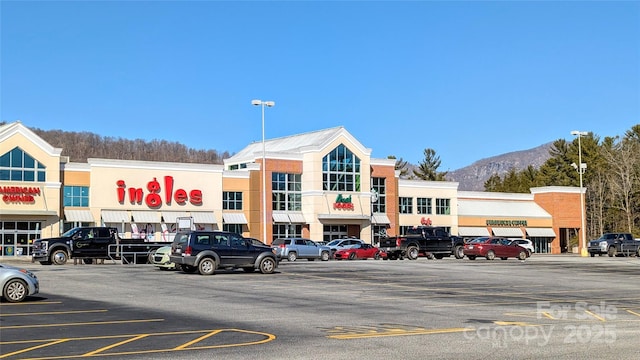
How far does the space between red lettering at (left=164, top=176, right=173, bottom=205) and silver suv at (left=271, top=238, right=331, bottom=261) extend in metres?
17.8

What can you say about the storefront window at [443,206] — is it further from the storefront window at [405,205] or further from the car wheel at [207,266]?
the car wheel at [207,266]

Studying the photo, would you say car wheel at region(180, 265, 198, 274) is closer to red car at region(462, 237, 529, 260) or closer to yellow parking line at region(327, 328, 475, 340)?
yellow parking line at region(327, 328, 475, 340)

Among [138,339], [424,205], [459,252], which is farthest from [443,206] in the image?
[138,339]

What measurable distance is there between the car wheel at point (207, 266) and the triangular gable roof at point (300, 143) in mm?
38247

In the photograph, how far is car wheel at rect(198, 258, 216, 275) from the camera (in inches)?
1184

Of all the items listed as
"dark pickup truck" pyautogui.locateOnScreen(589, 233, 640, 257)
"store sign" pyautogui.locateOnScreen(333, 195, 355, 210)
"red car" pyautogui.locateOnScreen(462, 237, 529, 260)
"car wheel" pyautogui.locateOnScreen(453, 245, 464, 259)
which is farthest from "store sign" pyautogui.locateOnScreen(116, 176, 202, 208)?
"dark pickup truck" pyautogui.locateOnScreen(589, 233, 640, 257)

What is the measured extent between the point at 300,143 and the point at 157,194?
57.1 ft

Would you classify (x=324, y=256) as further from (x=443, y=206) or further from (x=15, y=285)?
(x=443, y=206)

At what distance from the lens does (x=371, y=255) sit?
51500 millimetres

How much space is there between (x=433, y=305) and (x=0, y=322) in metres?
10.2

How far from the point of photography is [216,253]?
30.4 metres

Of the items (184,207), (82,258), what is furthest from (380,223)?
(82,258)

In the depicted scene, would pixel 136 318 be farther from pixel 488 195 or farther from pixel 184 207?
pixel 488 195

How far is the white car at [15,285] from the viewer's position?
63.7 ft
